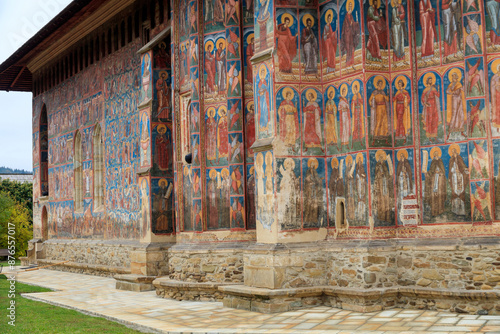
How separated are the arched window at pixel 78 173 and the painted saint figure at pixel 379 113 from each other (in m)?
15.3

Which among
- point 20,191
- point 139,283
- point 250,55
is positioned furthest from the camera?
point 20,191

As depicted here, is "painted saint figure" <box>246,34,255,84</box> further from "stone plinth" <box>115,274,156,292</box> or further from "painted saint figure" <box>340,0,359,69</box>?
"stone plinth" <box>115,274,156,292</box>

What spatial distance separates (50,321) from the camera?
11.2 meters

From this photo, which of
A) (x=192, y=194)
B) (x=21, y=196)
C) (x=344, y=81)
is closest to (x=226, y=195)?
(x=192, y=194)

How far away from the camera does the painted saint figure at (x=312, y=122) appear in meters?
11.8

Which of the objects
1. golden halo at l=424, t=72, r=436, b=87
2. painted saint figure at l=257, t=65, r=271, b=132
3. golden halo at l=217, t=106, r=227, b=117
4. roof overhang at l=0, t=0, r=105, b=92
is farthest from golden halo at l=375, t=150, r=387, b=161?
roof overhang at l=0, t=0, r=105, b=92

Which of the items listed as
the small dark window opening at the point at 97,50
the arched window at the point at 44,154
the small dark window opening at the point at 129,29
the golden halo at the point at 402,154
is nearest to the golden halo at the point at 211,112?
the golden halo at the point at 402,154

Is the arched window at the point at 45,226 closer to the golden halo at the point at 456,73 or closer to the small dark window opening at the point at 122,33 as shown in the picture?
the small dark window opening at the point at 122,33

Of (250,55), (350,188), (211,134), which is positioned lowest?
(350,188)

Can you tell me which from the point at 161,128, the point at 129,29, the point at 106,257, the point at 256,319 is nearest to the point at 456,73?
the point at 256,319

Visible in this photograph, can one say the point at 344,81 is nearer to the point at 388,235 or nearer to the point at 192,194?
the point at 388,235

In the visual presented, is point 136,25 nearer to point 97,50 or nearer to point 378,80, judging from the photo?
point 97,50

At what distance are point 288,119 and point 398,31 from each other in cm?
250

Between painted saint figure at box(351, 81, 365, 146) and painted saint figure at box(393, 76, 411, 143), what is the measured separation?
0.59m
